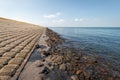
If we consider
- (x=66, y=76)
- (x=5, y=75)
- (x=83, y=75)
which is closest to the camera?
(x=5, y=75)

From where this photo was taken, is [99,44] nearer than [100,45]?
No

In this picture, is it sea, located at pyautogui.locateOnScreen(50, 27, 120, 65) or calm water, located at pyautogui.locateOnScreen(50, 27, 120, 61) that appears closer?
sea, located at pyautogui.locateOnScreen(50, 27, 120, 65)

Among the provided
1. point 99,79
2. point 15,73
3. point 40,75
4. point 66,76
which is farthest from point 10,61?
point 99,79

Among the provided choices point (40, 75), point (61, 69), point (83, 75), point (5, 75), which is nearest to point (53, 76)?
point (40, 75)

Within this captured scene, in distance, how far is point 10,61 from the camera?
20.5ft

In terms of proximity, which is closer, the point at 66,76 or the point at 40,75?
the point at 40,75

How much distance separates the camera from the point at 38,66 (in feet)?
Answer: 21.3

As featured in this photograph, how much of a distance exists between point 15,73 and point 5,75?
1.34 feet

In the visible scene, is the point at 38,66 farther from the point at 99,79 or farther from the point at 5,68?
the point at 99,79

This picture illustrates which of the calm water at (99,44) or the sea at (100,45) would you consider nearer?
the sea at (100,45)

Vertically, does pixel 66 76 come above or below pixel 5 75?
below

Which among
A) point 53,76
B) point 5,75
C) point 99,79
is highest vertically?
A: point 5,75

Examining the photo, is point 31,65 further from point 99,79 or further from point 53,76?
point 99,79

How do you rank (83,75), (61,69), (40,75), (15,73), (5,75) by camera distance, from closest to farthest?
(5,75), (15,73), (40,75), (83,75), (61,69)
